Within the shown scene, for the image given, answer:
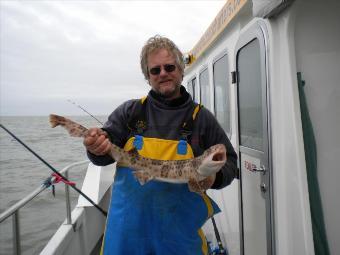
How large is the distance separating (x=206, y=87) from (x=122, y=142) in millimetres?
3609

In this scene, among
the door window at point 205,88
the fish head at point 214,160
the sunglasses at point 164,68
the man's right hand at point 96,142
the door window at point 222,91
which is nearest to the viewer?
the fish head at point 214,160

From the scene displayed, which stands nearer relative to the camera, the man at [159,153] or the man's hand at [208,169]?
the man's hand at [208,169]

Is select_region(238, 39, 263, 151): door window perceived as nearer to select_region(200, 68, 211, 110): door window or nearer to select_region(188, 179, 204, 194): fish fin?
select_region(188, 179, 204, 194): fish fin

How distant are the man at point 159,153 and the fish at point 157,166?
0.06 meters

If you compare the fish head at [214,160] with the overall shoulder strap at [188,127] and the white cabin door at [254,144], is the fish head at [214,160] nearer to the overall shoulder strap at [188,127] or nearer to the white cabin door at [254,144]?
the overall shoulder strap at [188,127]

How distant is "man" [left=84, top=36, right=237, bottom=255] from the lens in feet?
7.73

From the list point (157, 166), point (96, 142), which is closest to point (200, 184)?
point (157, 166)

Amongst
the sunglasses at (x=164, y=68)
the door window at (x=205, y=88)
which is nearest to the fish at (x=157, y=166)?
the sunglasses at (x=164, y=68)

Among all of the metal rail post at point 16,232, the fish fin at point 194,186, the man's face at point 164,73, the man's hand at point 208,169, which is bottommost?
the metal rail post at point 16,232

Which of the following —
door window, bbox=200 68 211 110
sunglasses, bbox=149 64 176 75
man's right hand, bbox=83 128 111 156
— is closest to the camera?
man's right hand, bbox=83 128 111 156

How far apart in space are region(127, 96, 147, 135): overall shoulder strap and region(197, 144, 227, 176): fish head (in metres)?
0.62

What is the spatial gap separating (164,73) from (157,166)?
798 mm

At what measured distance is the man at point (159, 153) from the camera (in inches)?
92.7

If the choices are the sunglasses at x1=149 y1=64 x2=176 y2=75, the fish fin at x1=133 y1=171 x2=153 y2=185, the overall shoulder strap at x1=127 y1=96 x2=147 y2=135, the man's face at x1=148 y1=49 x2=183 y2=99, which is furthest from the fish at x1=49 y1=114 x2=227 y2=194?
the sunglasses at x1=149 y1=64 x2=176 y2=75
